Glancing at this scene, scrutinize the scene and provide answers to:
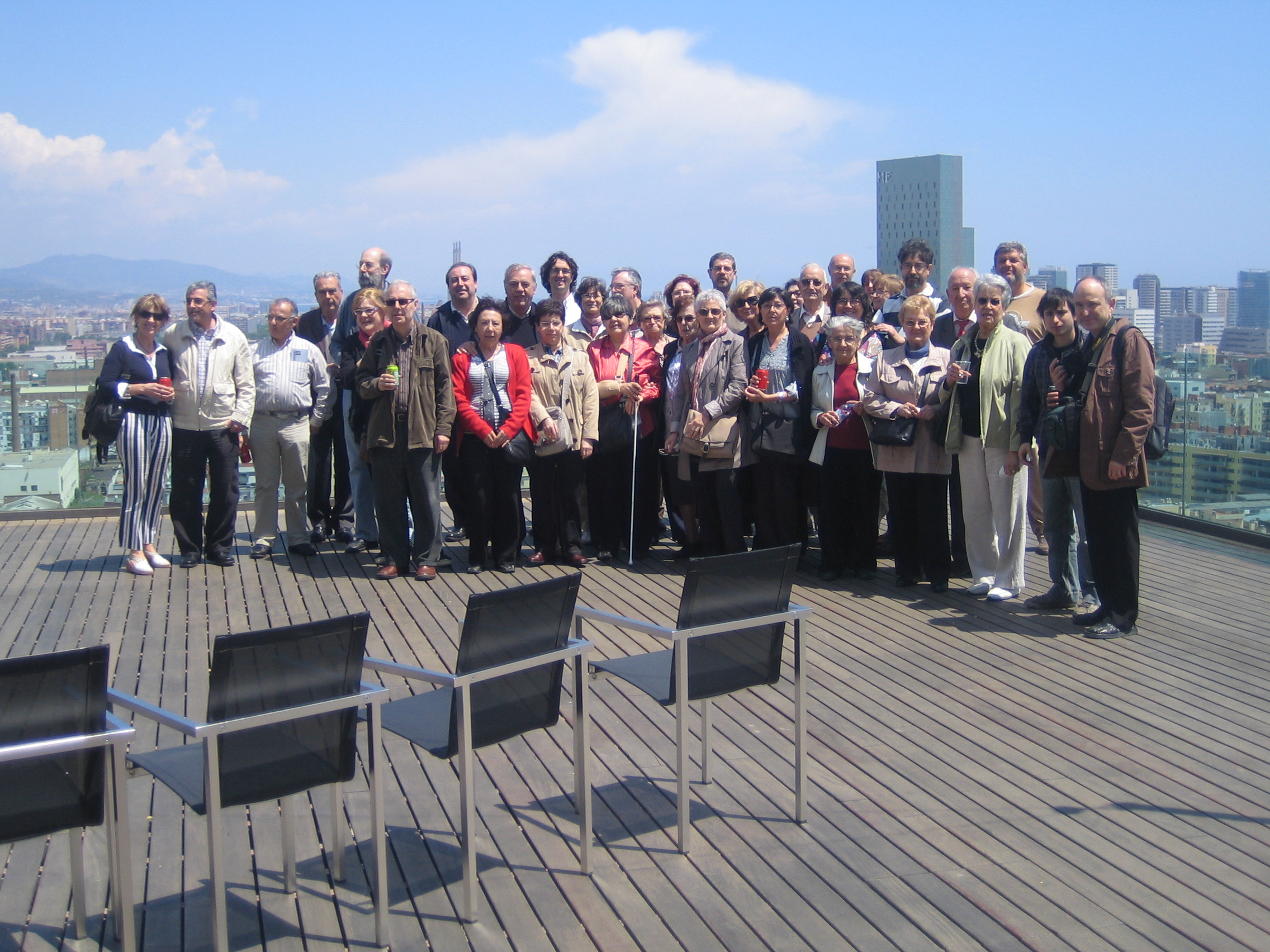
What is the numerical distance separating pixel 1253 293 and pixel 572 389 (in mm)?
13391

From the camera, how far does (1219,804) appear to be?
392 cm

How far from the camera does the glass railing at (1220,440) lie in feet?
27.3

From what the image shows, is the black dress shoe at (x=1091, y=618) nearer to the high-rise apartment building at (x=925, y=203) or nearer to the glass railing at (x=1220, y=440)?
the glass railing at (x=1220, y=440)

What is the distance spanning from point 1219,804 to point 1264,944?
99 centimetres

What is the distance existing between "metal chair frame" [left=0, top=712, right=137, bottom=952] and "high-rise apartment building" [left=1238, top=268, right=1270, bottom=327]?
1028cm

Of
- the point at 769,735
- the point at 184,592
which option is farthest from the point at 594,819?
the point at 184,592

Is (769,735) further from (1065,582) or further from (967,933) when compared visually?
(1065,582)

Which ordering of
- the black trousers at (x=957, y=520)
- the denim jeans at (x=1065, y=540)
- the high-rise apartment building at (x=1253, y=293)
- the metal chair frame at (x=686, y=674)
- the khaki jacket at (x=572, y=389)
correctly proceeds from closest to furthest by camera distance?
the metal chair frame at (x=686, y=674) < the denim jeans at (x=1065, y=540) < the black trousers at (x=957, y=520) < the khaki jacket at (x=572, y=389) < the high-rise apartment building at (x=1253, y=293)

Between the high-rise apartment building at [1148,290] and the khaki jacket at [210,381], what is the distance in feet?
35.8

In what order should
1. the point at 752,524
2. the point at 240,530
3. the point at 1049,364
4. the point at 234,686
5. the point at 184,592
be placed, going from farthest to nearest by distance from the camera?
the point at 240,530 < the point at 752,524 < the point at 184,592 < the point at 1049,364 < the point at 234,686

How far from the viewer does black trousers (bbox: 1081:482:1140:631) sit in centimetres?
579

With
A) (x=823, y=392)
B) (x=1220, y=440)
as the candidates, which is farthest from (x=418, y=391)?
(x=1220, y=440)

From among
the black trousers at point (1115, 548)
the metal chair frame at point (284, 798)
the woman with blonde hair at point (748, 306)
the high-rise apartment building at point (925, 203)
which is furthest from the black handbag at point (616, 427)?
the high-rise apartment building at point (925, 203)

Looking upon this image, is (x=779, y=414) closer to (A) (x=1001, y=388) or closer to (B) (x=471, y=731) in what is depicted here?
(A) (x=1001, y=388)
